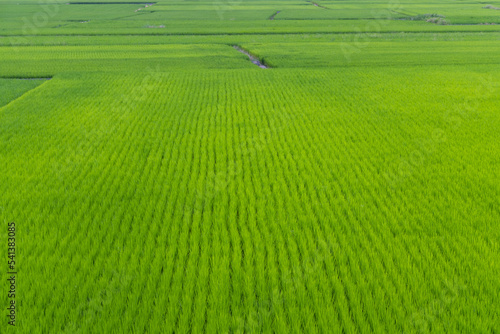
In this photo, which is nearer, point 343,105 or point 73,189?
point 73,189

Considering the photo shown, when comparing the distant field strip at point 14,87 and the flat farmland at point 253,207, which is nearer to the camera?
the flat farmland at point 253,207

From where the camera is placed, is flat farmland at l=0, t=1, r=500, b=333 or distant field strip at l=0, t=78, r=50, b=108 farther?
distant field strip at l=0, t=78, r=50, b=108

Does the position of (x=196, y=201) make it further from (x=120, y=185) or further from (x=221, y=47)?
(x=221, y=47)

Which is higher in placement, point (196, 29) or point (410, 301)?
point (196, 29)

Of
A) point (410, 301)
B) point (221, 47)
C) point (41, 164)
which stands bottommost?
point (410, 301)

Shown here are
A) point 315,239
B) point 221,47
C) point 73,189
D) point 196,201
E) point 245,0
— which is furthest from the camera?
point 245,0

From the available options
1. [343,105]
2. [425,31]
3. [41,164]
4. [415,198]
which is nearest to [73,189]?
[41,164]

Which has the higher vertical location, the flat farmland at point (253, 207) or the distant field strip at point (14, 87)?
the distant field strip at point (14, 87)

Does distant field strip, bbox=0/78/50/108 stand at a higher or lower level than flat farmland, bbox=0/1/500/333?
higher
